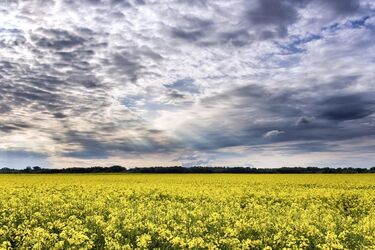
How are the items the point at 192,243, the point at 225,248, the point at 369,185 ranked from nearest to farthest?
the point at 192,243 → the point at 225,248 → the point at 369,185

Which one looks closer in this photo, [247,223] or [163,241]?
[163,241]

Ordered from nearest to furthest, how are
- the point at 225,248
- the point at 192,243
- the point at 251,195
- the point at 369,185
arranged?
the point at 192,243, the point at 225,248, the point at 251,195, the point at 369,185

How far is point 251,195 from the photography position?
89.1 feet

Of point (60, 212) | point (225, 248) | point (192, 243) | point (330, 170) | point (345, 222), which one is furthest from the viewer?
point (330, 170)

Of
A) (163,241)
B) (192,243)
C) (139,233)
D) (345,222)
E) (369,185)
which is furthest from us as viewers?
(369,185)

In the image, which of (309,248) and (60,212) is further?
(60,212)

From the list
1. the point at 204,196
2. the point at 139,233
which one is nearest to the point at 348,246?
the point at 139,233

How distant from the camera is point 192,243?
10047 millimetres

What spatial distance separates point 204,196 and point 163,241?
13603 mm

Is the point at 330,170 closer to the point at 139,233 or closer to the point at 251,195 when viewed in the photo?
the point at 251,195

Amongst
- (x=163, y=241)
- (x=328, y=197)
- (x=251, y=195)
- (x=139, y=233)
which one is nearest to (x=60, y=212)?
(x=139, y=233)

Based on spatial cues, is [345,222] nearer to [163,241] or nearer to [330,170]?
[163,241]

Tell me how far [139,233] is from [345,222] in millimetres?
7510

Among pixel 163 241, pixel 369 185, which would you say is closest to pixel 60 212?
pixel 163 241
